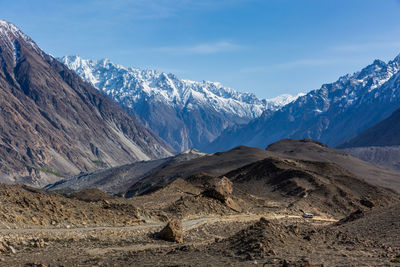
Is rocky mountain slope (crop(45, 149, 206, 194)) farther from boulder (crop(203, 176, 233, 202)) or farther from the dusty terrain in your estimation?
the dusty terrain

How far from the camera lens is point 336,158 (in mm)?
125875

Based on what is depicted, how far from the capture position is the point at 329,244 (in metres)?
23.3

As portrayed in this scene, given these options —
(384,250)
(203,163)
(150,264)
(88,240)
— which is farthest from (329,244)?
(203,163)

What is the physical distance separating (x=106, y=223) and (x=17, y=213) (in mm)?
5413

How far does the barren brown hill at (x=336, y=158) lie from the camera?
108519 mm

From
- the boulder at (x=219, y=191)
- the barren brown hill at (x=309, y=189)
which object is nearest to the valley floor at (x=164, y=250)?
the boulder at (x=219, y=191)

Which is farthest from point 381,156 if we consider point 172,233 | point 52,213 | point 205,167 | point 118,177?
point 52,213

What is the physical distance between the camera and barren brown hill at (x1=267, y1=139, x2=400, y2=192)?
10852cm

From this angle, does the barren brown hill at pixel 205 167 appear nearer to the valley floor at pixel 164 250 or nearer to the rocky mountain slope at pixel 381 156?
the valley floor at pixel 164 250

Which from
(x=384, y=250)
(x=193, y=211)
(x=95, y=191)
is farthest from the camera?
(x=95, y=191)

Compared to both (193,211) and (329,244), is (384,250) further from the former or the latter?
(193,211)

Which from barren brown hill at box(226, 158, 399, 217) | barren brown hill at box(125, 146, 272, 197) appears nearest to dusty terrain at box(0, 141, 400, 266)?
barren brown hill at box(226, 158, 399, 217)

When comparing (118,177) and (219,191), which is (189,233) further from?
(118,177)

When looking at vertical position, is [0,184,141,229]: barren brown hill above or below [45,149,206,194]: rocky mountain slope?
above
